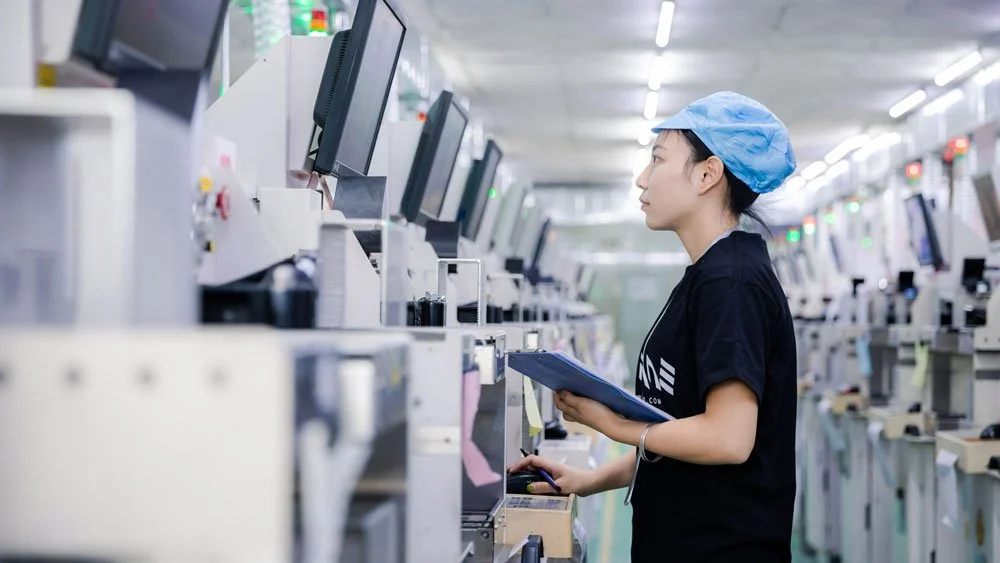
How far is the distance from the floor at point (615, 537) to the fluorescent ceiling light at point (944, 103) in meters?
4.63

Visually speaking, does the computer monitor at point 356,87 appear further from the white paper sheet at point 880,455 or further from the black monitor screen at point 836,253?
the black monitor screen at point 836,253

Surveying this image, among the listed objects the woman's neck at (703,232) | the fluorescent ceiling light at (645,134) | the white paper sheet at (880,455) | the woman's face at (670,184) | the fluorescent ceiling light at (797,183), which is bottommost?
the white paper sheet at (880,455)

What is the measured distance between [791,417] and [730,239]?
378mm

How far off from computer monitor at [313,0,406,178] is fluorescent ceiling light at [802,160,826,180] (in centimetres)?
1276

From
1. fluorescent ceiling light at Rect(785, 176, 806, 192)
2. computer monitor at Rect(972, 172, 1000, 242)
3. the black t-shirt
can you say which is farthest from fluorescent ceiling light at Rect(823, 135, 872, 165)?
the black t-shirt

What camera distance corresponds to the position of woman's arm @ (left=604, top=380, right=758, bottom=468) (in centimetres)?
192

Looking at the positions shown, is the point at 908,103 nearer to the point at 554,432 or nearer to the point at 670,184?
the point at 554,432

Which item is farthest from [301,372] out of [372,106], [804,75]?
[804,75]

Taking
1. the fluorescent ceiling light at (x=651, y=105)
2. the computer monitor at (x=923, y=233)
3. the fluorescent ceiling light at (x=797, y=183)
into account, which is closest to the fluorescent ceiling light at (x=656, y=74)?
the fluorescent ceiling light at (x=651, y=105)

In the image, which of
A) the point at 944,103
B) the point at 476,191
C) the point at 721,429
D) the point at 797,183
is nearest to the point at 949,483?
the point at 476,191

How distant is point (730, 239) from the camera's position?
211 cm

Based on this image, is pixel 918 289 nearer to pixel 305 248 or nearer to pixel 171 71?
pixel 305 248

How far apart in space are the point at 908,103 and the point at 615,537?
6028mm

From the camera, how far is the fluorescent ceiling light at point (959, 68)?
336 inches
